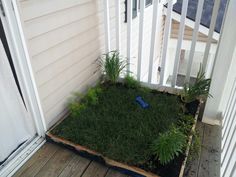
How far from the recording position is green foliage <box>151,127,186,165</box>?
146 centimetres

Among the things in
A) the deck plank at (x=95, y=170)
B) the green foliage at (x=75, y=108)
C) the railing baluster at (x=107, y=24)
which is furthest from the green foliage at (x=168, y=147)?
the railing baluster at (x=107, y=24)

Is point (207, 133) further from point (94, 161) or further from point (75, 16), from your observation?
point (75, 16)

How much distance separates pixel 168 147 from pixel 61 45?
1.21 m

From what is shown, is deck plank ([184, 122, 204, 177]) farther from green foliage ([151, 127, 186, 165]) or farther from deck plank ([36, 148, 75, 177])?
deck plank ([36, 148, 75, 177])

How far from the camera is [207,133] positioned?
191 centimetres

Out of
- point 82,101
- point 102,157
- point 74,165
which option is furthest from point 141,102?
point 74,165

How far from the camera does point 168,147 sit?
4.83ft

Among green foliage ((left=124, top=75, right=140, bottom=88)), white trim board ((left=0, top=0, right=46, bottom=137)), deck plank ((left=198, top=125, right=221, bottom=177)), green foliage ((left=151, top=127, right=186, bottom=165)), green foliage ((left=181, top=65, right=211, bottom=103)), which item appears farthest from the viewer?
green foliage ((left=124, top=75, right=140, bottom=88))

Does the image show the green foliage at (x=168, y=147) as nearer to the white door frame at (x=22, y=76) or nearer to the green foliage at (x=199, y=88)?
the green foliage at (x=199, y=88)

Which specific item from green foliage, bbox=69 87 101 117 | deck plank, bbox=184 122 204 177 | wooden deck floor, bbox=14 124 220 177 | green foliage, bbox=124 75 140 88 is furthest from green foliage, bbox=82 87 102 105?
deck plank, bbox=184 122 204 177

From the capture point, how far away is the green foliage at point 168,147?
1.46 m

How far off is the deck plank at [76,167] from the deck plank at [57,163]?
33 mm

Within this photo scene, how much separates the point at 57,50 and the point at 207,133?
1541 millimetres

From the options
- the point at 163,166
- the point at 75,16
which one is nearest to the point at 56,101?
the point at 75,16
